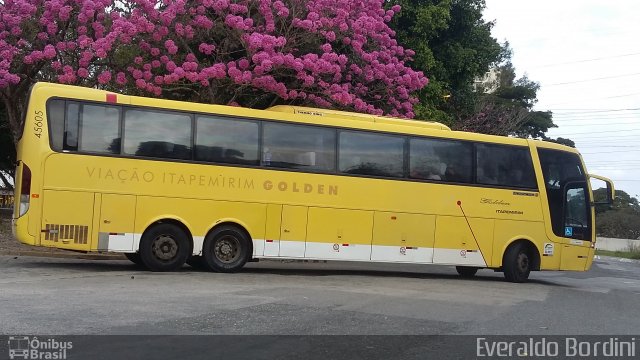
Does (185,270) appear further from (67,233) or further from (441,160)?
(441,160)

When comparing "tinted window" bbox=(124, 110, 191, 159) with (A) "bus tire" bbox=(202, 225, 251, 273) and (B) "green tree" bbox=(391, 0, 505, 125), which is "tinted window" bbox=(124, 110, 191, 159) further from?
(B) "green tree" bbox=(391, 0, 505, 125)

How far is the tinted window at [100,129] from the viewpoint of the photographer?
11539 mm

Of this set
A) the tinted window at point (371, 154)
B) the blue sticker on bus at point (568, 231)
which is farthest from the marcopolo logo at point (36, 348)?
the blue sticker on bus at point (568, 231)

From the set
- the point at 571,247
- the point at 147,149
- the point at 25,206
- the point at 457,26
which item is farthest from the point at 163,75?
the point at 457,26

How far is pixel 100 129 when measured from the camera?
11.6 m

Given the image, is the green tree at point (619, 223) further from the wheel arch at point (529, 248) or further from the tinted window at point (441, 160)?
the tinted window at point (441, 160)

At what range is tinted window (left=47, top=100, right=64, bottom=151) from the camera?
11305 mm

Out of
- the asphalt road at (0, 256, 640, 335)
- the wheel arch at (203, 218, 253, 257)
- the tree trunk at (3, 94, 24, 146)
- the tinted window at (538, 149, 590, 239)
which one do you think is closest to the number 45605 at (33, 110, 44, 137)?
the asphalt road at (0, 256, 640, 335)

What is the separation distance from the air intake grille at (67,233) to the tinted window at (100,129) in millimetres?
→ 1469

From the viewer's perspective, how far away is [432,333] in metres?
7.54

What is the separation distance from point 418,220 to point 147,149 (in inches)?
240

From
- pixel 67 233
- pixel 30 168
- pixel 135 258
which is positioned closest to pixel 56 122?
pixel 30 168

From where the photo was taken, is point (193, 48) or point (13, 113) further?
point (13, 113)

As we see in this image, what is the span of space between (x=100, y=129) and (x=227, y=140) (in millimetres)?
2432
